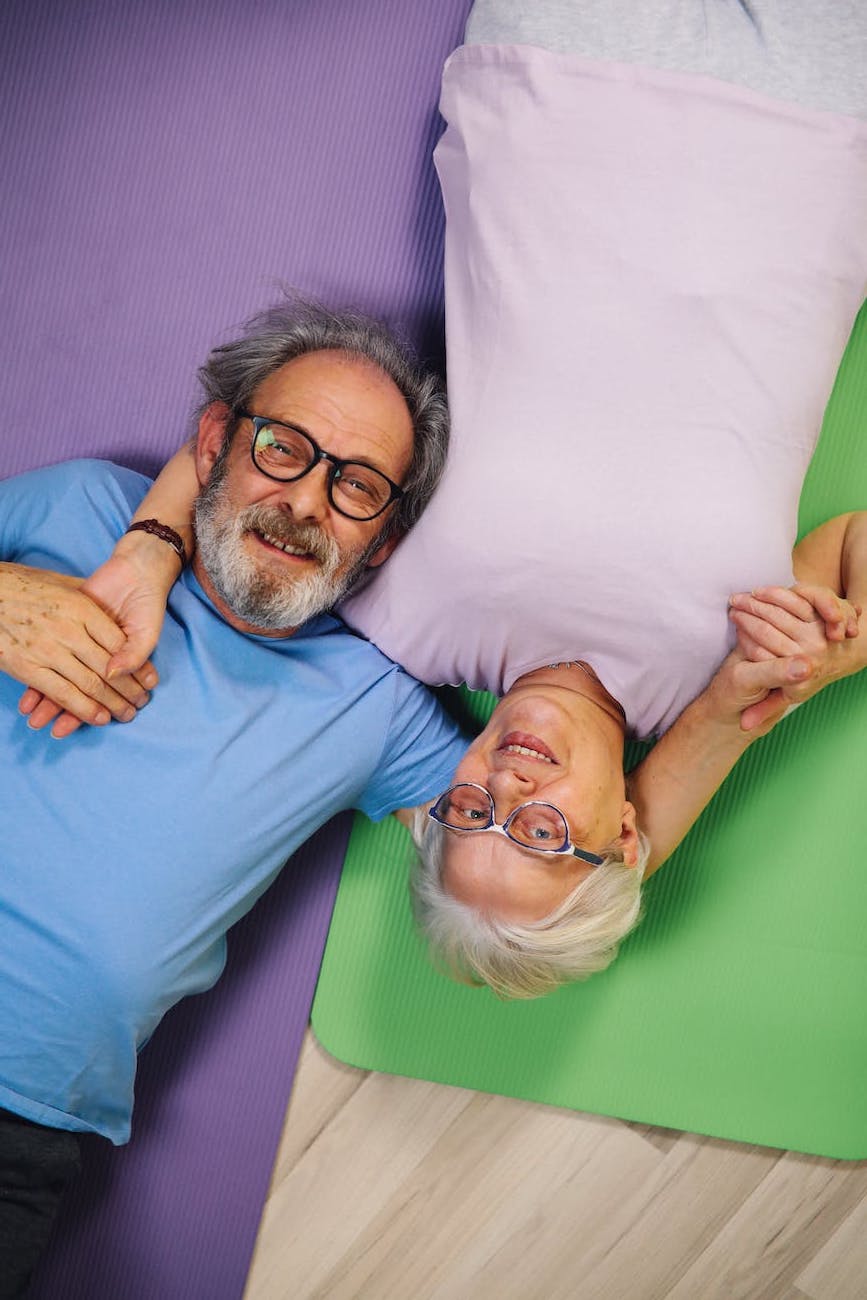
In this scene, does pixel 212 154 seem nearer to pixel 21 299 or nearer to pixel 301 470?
pixel 21 299

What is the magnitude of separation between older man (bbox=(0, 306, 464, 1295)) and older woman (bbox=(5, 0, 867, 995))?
166 millimetres

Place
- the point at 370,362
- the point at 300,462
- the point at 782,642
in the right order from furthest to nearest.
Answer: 1. the point at 370,362
2. the point at 300,462
3. the point at 782,642

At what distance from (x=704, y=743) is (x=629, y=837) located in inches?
7.7

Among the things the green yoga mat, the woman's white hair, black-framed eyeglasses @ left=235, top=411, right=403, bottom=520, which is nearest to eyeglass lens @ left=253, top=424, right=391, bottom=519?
black-framed eyeglasses @ left=235, top=411, right=403, bottom=520

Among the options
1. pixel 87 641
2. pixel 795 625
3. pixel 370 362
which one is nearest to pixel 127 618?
pixel 87 641

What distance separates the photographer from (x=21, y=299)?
75.9 inches

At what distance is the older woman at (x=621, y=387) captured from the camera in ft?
4.73

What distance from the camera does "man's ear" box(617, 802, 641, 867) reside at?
1553mm

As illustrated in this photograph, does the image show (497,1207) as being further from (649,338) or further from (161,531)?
(649,338)

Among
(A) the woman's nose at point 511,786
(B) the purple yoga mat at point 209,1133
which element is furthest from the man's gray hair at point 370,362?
(B) the purple yoga mat at point 209,1133

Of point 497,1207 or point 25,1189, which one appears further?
point 497,1207

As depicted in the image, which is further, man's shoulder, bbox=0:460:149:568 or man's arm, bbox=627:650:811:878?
man's shoulder, bbox=0:460:149:568

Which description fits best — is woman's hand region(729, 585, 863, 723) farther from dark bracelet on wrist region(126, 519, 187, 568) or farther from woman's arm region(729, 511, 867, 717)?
dark bracelet on wrist region(126, 519, 187, 568)

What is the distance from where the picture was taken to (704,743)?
1597 mm
